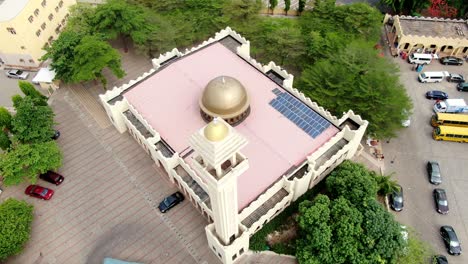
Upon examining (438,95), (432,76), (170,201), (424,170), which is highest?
(432,76)

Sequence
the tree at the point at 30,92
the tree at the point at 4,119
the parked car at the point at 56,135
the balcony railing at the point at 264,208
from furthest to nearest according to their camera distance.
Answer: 1. the parked car at the point at 56,135
2. the tree at the point at 30,92
3. the tree at the point at 4,119
4. the balcony railing at the point at 264,208

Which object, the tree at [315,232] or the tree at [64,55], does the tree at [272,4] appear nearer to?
the tree at [64,55]

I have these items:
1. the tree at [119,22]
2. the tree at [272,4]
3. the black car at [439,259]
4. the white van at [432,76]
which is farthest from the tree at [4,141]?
the white van at [432,76]

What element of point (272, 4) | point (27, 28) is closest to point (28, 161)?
point (27, 28)

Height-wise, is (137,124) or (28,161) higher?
(137,124)

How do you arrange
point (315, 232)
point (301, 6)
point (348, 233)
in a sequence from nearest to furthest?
point (348, 233) → point (315, 232) → point (301, 6)

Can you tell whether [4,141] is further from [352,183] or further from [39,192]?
[352,183]

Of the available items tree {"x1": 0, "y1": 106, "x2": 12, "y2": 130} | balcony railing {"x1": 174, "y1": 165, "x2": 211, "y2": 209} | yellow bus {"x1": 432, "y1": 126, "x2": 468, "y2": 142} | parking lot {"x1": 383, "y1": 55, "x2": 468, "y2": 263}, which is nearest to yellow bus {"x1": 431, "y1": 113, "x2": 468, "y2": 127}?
yellow bus {"x1": 432, "y1": 126, "x2": 468, "y2": 142}

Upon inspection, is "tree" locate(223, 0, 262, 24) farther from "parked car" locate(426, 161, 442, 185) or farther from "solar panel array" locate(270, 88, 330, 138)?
Result: "parked car" locate(426, 161, 442, 185)
